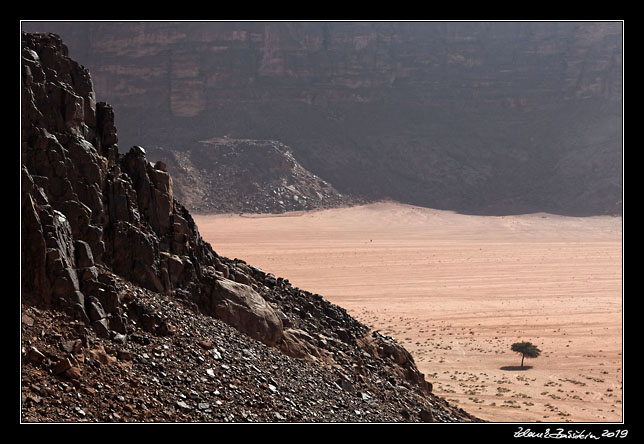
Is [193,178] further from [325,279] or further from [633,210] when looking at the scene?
[633,210]

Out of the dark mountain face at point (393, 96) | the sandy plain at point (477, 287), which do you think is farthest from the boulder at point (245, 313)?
the dark mountain face at point (393, 96)

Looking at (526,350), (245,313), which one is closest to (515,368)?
(526,350)

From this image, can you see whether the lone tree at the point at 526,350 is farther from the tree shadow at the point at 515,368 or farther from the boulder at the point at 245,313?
the boulder at the point at 245,313

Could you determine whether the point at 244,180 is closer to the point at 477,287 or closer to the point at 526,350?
the point at 477,287

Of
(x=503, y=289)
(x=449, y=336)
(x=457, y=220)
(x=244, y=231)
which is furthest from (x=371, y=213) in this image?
(x=449, y=336)

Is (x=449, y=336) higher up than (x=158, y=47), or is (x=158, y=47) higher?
(x=158, y=47)

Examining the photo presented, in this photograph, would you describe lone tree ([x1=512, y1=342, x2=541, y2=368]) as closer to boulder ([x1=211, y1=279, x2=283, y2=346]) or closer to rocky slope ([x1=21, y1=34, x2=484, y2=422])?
rocky slope ([x1=21, y1=34, x2=484, y2=422])
